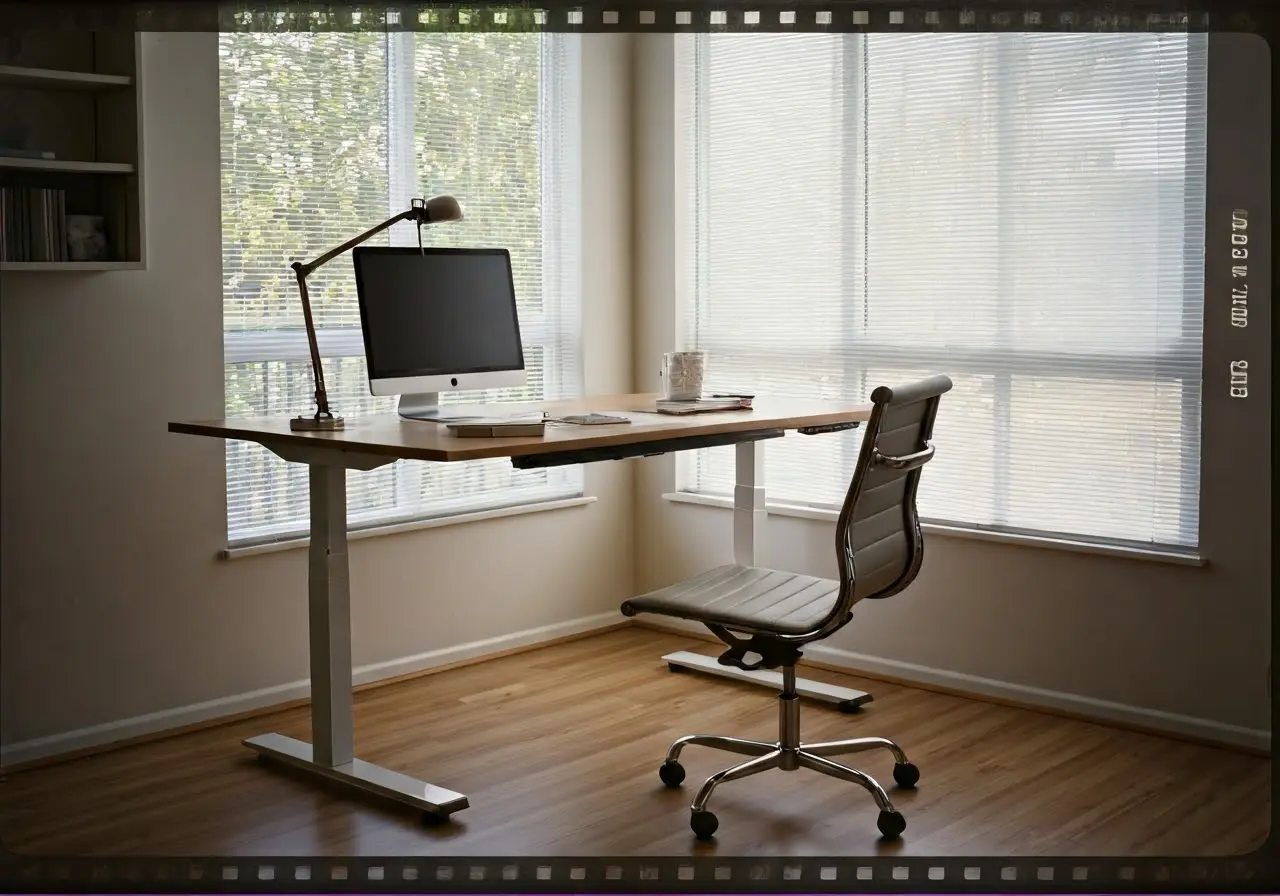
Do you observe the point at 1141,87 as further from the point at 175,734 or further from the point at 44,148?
the point at 175,734

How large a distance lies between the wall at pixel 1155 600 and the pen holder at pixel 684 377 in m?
0.63

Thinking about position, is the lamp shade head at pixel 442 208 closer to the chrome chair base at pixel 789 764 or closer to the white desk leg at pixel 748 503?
the white desk leg at pixel 748 503

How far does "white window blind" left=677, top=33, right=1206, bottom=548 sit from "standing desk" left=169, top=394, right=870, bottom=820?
1.87 feet

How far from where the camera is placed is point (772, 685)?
154 inches

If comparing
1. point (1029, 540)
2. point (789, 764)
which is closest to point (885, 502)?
point (789, 764)

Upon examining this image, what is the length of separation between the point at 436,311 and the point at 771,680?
1.43 metres

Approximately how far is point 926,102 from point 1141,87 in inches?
24.3

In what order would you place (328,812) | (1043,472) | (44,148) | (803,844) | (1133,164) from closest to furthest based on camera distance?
(803,844), (328,812), (44,148), (1133,164), (1043,472)

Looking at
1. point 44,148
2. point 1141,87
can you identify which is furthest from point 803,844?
point 44,148

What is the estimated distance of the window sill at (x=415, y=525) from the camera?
368 cm

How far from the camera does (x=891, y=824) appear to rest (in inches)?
111

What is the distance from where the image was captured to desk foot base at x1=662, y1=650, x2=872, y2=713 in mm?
3766

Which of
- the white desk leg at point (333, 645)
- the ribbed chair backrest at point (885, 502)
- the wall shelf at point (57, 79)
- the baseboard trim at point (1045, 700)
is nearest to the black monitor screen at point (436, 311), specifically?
the white desk leg at point (333, 645)

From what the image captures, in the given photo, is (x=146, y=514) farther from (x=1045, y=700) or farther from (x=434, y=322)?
(x=1045, y=700)
